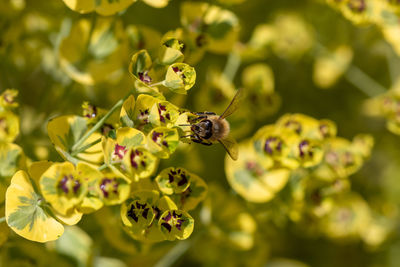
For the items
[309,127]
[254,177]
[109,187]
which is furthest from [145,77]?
[254,177]

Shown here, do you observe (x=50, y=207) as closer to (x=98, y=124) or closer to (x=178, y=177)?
(x=98, y=124)

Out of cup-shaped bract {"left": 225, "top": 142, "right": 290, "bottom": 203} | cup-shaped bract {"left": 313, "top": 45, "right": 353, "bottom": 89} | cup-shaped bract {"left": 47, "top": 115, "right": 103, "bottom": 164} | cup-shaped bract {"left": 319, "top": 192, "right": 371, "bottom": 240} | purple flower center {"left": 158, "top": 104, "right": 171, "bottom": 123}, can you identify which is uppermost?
purple flower center {"left": 158, "top": 104, "right": 171, "bottom": 123}

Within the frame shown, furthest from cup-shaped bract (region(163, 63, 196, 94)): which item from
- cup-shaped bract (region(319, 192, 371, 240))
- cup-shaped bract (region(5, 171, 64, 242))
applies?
cup-shaped bract (region(319, 192, 371, 240))

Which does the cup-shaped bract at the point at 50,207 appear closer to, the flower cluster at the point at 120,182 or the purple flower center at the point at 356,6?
the flower cluster at the point at 120,182

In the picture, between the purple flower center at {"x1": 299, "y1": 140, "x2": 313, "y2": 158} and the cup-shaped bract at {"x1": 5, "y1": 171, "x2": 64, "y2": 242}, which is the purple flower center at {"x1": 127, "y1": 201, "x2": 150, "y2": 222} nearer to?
the cup-shaped bract at {"x1": 5, "y1": 171, "x2": 64, "y2": 242}

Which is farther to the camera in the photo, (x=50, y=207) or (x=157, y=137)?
(x=50, y=207)

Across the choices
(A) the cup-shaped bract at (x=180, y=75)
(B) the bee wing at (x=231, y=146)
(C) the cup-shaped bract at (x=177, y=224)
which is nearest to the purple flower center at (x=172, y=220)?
(C) the cup-shaped bract at (x=177, y=224)

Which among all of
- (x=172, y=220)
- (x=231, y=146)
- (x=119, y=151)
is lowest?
(x=231, y=146)
